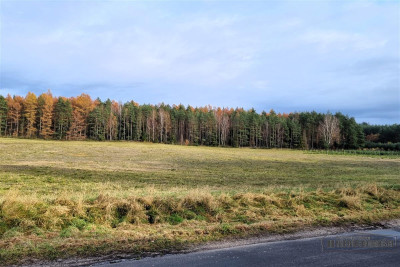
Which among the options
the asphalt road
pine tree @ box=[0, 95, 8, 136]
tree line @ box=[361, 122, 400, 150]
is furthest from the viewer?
tree line @ box=[361, 122, 400, 150]

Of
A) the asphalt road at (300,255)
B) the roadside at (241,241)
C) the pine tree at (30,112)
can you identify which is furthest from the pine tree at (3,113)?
the asphalt road at (300,255)

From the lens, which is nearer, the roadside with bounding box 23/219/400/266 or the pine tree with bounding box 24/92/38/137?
the roadside with bounding box 23/219/400/266

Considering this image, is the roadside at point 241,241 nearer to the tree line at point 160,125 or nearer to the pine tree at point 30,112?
the tree line at point 160,125

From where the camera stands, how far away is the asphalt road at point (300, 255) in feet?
21.1

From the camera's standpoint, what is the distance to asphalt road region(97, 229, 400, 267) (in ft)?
21.1

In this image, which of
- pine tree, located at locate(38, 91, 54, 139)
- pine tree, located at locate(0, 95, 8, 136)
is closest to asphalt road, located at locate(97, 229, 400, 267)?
pine tree, located at locate(38, 91, 54, 139)

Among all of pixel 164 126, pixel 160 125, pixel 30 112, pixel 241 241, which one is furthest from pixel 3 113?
pixel 241 241

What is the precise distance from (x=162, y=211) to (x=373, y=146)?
12433 centimetres

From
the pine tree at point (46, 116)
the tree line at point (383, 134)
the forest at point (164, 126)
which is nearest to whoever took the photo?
the pine tree at point (46, 116)

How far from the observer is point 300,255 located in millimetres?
6902

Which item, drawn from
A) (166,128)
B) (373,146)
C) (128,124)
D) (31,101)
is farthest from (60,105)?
(373,146)

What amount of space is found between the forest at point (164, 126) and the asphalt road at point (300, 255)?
104 m

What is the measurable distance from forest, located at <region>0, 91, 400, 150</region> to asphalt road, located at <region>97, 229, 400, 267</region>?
343 ft

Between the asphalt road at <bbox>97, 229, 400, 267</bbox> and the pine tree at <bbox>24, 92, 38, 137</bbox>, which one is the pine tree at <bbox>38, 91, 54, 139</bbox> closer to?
the pine tree at <bbox>24, 92, 38, 137</bbox>
